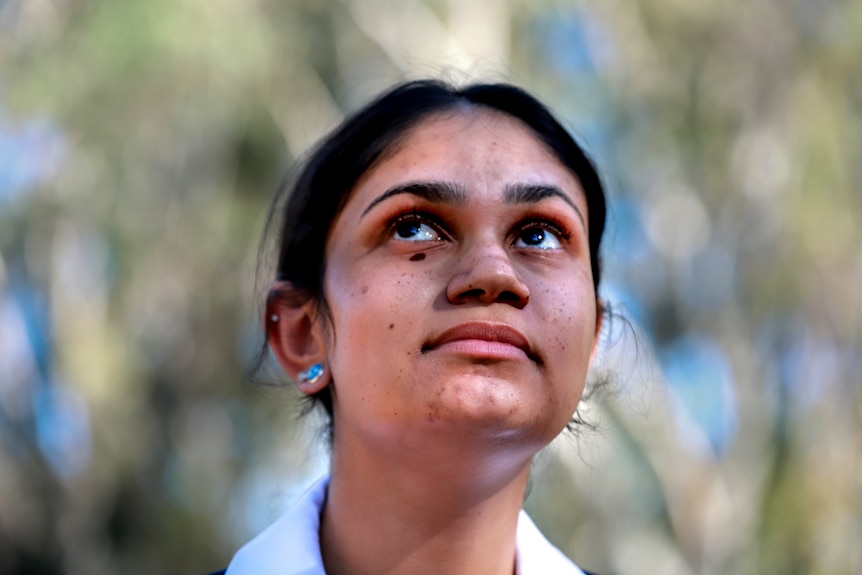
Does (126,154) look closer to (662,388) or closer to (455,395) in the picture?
(662,388)

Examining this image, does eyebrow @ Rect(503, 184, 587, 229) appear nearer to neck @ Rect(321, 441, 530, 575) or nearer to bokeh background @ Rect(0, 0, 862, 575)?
neck @ Rect(321, 441, 530, 575)

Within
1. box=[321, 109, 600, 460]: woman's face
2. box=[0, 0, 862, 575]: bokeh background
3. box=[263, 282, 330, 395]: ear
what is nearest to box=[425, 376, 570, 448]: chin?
box=[321, 109, 600, 460]: woman's face

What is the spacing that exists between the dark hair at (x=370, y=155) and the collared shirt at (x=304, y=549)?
0.29 m

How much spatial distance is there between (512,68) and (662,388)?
3563 millimetres

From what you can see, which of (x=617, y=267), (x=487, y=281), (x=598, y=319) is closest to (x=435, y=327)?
(x=487, y=281)

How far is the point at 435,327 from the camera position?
84.1 inches

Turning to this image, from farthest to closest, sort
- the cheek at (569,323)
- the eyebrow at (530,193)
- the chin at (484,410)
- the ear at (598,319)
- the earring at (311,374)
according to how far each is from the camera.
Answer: the ear at (598,319), the earring at (311,374), the eyebrow at (530,193), the cheek at (569,323), the chin at (484,410)

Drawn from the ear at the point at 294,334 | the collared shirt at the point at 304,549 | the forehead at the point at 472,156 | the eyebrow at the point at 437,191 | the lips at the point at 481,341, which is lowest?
the collared shirt at the point at 304,549

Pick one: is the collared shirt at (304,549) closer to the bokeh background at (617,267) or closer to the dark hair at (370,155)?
the dark hair at (370,155)

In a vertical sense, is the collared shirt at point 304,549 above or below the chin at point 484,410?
below

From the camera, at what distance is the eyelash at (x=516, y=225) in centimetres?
231

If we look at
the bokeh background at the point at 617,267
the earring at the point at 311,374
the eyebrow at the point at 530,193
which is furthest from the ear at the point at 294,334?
the bokeh background at the point at 617,267

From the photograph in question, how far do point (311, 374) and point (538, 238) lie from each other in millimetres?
638

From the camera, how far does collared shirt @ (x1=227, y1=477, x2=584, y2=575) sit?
2.38m
